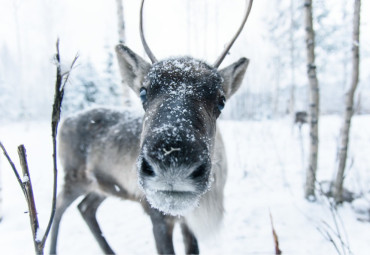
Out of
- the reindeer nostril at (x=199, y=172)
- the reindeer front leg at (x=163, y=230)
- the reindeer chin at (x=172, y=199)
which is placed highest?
the reindeer nostril at (x=199, y=172)

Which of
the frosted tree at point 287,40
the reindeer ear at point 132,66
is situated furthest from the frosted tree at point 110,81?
the reindeer ear at point 132,66

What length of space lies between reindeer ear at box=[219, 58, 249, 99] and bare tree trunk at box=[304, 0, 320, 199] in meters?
1.89

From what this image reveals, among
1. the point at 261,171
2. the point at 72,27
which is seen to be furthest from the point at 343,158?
the point at 72,27

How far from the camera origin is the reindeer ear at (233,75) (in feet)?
9.33

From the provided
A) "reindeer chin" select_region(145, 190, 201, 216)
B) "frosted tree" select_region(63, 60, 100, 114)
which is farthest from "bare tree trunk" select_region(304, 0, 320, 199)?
"frosted tree" select_region(63, 60, 100, 114)

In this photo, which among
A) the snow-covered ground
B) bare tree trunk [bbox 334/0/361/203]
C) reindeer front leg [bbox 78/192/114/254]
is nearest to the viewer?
the snow-covered ground

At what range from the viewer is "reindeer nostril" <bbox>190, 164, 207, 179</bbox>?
1.35 meters

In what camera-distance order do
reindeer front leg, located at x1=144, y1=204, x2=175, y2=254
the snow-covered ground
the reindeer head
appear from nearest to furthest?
the reindeer head → reindeer front leg, located at x1=144, y1=204, x2=175, y2=254 → the snow-covered ground

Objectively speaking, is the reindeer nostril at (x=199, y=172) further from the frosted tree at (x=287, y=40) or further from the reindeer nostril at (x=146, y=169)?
the frosted tree at (x=287, y=40)

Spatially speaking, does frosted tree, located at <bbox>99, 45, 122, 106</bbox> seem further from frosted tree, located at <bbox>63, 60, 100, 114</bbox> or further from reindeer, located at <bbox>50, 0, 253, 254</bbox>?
reindeer, located at <bbox>50, 0, 253, 254</bbox>

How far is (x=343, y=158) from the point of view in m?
3.94

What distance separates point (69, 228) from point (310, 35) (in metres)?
5.54

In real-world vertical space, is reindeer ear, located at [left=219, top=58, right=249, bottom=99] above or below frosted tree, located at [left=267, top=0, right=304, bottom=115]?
below

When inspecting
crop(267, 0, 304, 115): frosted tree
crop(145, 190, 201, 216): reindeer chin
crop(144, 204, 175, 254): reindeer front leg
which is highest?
crop(267, 0, 304, 115): frosted tree
